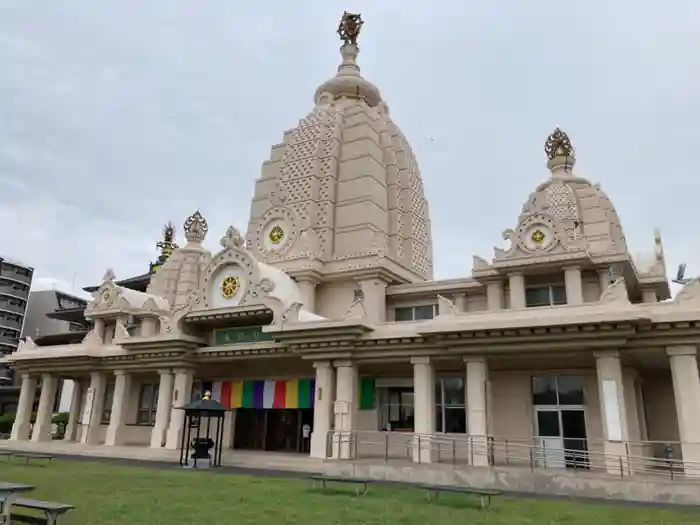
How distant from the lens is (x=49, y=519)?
797 cm

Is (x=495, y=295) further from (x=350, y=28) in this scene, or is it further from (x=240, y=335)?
(x=350, y=28)

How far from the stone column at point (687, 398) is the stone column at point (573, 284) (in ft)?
16.5

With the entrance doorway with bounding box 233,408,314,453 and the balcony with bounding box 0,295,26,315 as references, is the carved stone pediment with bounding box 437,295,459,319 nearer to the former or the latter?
the entrance doorway with bounding box 233,408,314,453

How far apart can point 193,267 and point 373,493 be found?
84.9 ft

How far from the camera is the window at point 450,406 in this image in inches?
855

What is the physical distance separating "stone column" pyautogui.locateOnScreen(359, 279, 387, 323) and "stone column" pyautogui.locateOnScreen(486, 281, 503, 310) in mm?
4614

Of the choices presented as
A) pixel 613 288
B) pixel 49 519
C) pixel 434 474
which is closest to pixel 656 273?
pixel 613 288

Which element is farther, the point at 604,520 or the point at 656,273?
the point at 656,273

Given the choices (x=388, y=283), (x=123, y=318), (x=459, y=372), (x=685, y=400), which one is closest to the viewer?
(x=685, y=400)

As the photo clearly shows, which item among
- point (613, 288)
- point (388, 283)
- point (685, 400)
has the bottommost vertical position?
point (685, 400)

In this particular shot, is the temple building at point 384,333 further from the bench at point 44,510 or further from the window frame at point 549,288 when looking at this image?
the bench at point 44,510

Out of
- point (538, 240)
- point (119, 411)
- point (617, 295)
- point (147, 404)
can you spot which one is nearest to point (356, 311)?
point (538, 240)

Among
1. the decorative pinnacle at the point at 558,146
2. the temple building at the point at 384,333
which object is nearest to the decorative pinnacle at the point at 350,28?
the temple building at the point at 384,333

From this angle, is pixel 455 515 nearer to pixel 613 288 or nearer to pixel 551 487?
pixel 551 487
